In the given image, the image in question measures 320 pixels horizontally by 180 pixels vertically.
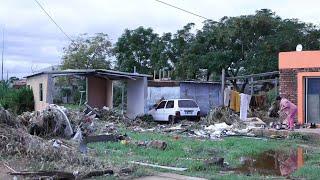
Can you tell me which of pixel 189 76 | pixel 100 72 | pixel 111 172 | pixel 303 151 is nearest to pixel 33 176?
pixel 111 172

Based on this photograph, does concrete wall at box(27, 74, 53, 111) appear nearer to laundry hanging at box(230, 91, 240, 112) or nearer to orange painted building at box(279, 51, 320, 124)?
laundry hanging at box(230, 91, 240, 112)

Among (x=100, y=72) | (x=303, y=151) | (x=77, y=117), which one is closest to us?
(x=303, y=151)

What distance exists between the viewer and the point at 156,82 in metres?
42.1

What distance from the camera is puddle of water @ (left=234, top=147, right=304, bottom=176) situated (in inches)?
484

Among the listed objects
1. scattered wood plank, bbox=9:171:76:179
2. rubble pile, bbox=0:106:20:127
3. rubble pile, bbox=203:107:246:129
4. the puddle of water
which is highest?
rubble pile, bbox=0:106:20:127

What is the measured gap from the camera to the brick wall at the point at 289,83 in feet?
80.8

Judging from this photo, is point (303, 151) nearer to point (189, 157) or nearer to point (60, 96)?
point (189, 157)

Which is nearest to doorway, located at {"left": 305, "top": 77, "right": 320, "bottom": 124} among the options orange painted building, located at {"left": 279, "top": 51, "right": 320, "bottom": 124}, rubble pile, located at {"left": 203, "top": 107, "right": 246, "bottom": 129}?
orange painted building, located at {"left": 279, "top": 51, "right": 320, "bottom": 124}

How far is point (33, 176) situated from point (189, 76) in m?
39.0

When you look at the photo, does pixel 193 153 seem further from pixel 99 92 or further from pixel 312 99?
pixel 99 92

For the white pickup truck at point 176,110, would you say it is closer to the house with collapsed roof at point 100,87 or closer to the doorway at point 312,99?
the house with collapsed roof at point 100,87

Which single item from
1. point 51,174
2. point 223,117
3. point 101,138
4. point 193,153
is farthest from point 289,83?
point 51,174

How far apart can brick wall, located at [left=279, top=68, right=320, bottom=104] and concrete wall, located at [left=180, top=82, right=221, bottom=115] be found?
40.0ft

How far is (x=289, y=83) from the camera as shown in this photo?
24828 millimetres
